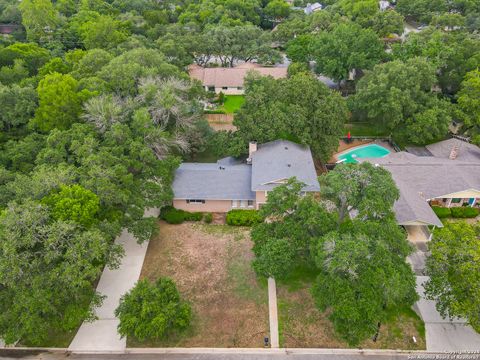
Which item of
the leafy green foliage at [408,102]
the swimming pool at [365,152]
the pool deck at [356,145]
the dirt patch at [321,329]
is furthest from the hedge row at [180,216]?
the leafy green foliage at [408,102]

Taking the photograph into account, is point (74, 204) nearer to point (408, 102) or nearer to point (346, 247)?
point (346, 247)

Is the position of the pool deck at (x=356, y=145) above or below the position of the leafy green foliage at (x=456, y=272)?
below

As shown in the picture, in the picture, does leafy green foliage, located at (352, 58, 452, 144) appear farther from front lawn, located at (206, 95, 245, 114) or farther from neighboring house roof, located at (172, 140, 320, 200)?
front lawn, located at (206, 95, 245, 114)

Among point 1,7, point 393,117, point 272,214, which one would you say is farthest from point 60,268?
point 1,7

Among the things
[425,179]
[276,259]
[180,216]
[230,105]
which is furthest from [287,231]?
[230,105]

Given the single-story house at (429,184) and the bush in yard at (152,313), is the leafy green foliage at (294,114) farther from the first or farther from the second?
the bush in yard at (152,313)

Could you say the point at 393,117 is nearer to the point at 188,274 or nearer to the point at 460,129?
the point at 460,129
